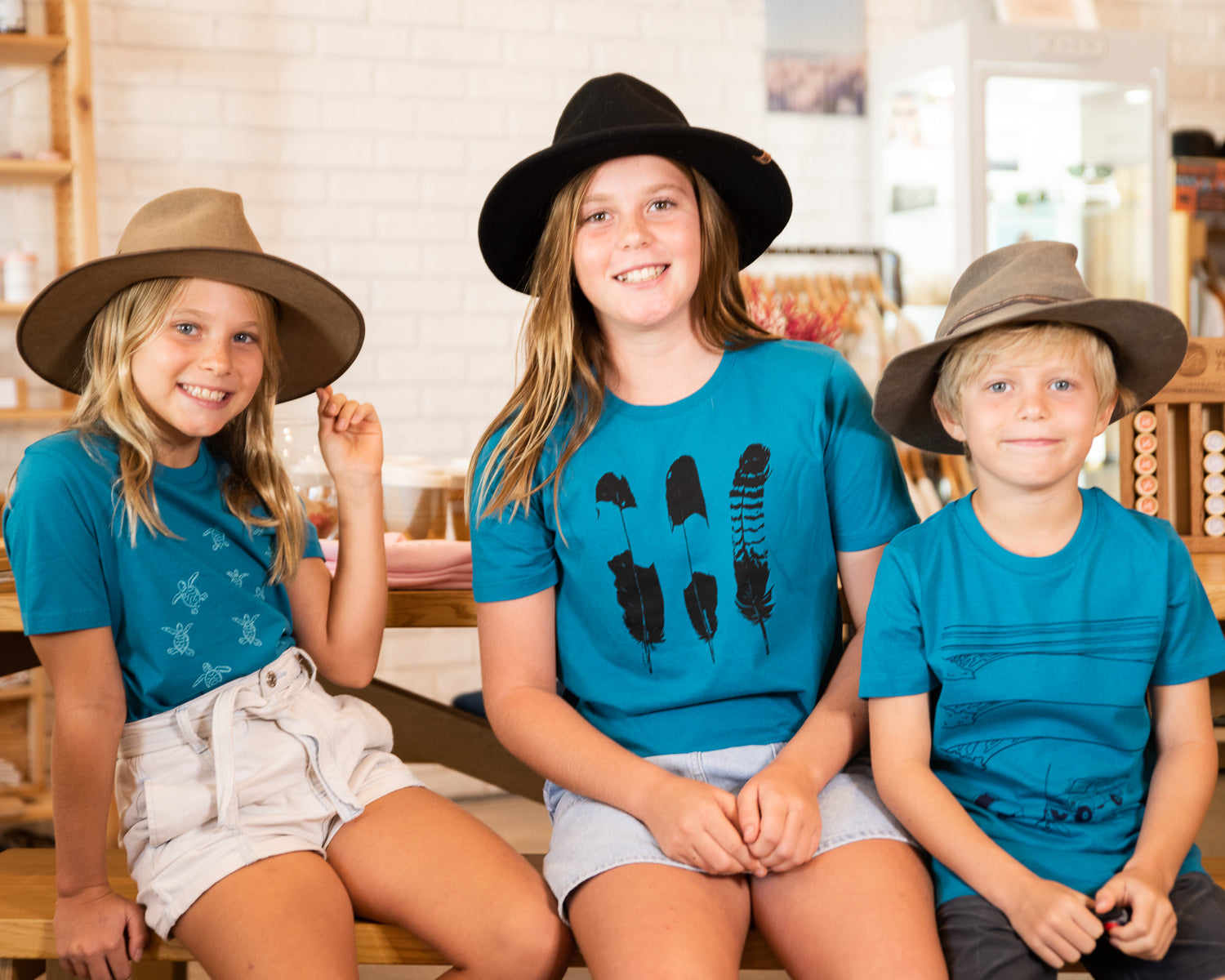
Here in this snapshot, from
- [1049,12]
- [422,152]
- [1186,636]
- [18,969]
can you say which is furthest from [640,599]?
[1049,12]

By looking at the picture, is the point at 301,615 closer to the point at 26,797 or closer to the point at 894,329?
the point at 26,797

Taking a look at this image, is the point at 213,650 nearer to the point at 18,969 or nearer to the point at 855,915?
the point at 18,969

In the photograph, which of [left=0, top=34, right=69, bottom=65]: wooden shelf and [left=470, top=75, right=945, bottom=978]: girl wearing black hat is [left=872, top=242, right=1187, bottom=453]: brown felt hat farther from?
[left=0, top=34, right=69, bottom=65]: wooden shelf

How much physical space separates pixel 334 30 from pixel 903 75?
1.85m

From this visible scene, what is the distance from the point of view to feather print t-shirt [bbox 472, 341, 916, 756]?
4.43 feet

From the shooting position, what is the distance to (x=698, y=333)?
1.48 metres

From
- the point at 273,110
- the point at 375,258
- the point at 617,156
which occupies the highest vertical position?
the point at 273,110

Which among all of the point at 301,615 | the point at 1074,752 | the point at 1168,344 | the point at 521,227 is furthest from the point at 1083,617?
the point at 301,615

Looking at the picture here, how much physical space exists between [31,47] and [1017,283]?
9.02 ft

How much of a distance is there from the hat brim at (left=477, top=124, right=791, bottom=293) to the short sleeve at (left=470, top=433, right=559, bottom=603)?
0.35m

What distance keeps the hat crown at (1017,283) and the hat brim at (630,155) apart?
0.26 m

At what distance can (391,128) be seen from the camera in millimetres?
3504

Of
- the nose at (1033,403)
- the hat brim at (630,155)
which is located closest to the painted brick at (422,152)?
the hat brim at (630,155)

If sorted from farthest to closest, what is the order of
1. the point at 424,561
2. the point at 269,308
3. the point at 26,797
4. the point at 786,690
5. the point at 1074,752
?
the point at 26,797 → the point at 424,561 → the point at 269,308 → the point at 786,690 → the point at 1074,752
